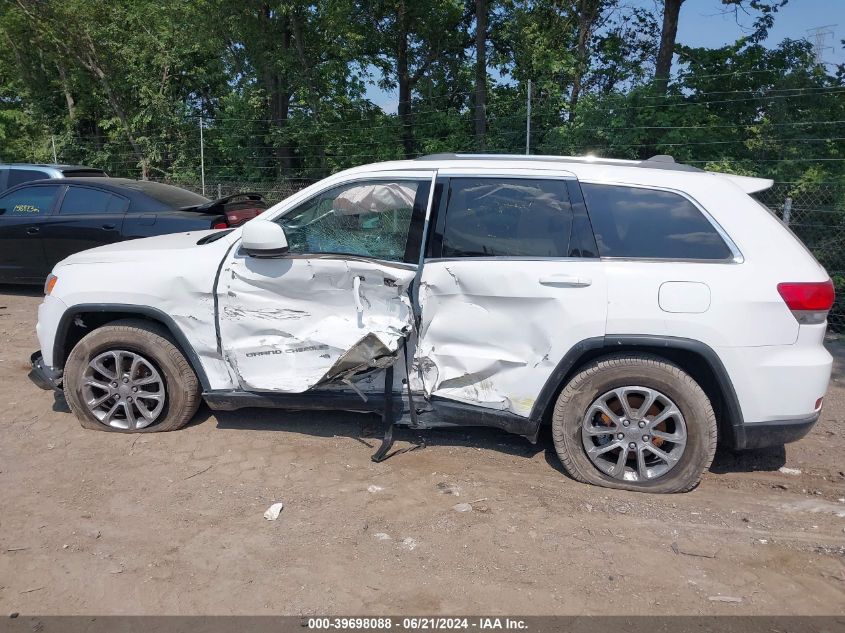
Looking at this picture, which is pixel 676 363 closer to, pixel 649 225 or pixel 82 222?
pixel 649 225

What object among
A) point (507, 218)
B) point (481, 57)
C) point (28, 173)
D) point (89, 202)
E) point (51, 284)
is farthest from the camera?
point (481, 57)

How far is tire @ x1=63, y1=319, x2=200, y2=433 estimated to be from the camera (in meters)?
4.48

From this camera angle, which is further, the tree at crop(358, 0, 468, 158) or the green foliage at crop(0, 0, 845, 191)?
the tree at crop(358, 0, 468, 158)

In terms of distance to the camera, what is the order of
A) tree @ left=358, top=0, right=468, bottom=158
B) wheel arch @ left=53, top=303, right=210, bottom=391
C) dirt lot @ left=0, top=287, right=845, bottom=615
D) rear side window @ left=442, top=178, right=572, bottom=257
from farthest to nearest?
tree @ left=358, top=0, right=468, bottom=158 → wheel arch @ left=53, top=303, right=210, bottom=391 → rear side window @ left=442, top=178, right=572, bottom=257 → dirt lot @ left=0, top=287, right=845, bottom=615

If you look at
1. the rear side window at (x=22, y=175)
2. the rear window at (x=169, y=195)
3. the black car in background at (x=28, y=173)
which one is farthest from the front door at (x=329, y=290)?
the rear side window at (x=22, y=175)

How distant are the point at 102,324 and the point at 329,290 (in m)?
1.80

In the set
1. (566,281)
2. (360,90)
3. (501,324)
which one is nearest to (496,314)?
(501,324)

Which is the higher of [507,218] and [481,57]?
[481,57]

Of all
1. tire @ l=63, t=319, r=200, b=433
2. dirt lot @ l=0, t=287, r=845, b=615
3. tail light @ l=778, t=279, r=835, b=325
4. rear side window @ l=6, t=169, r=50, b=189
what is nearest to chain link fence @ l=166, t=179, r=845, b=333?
dirt lot @ l=0, t=287, r=845, b=615

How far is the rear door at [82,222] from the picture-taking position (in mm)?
8156

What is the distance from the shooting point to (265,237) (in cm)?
410

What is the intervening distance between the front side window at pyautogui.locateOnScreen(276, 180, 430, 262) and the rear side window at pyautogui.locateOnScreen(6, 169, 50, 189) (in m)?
7.44

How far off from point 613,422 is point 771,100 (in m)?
8.09

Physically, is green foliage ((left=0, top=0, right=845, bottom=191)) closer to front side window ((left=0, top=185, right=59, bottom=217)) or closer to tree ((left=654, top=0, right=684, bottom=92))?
tree ((left=654, top=0, right=684, bottom=92))
